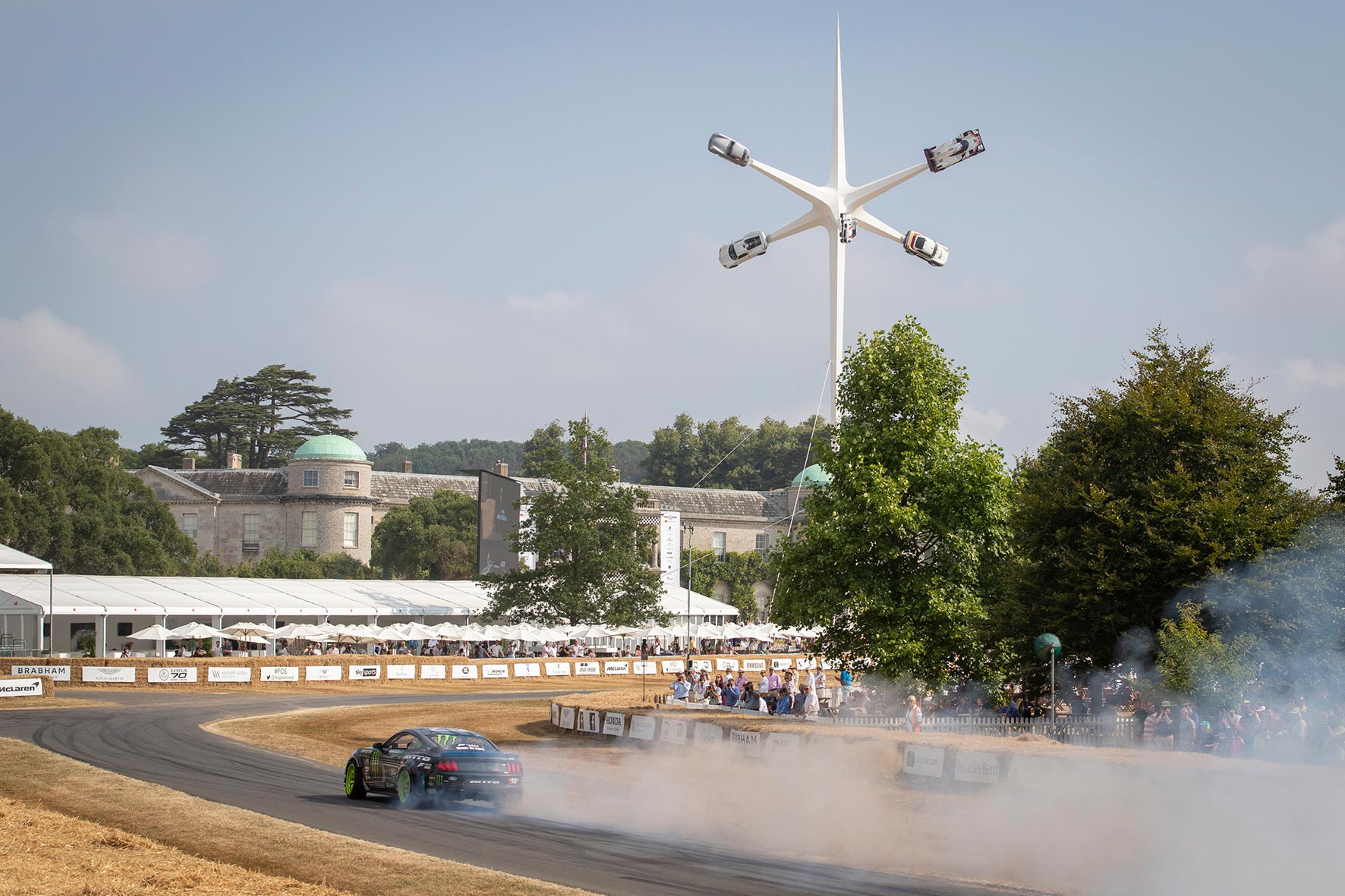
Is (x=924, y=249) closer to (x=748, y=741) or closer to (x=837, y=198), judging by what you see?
(x=837, y=198)

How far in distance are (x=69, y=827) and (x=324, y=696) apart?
1374 inches

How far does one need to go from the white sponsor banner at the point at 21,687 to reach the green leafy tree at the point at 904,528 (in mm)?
29898

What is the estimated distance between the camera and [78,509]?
324 feet

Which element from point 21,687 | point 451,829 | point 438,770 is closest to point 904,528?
point 438,770

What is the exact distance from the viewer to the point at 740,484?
196000mm

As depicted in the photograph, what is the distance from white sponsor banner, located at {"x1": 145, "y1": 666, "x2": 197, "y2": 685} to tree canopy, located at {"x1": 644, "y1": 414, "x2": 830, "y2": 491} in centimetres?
13786

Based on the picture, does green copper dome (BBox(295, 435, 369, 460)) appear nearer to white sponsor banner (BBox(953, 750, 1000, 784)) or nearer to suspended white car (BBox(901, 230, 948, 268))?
suspended white car (BBox(901, 230, 948, 268))

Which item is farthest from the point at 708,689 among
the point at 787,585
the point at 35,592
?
the point at 35,592

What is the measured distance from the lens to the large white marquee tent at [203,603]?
64.7 metres

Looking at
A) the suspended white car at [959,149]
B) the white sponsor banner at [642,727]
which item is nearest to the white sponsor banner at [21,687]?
the white sponsor banner at [642,727]

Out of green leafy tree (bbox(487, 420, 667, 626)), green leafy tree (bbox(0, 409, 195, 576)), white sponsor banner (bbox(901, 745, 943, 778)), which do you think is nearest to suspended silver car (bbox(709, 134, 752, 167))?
green leafy tree (bbox(487, 420, 667, 626))

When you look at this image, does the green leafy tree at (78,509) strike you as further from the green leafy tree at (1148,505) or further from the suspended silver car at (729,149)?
the green leafy tree at (1148,505)

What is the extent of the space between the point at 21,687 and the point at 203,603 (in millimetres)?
25087

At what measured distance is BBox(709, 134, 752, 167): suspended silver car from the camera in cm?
6900
